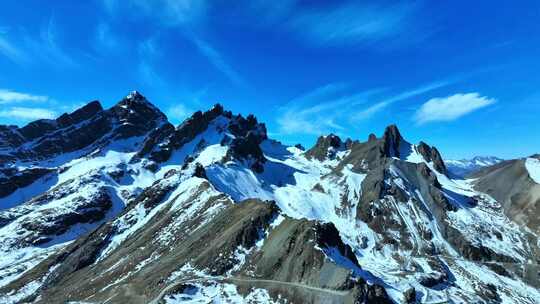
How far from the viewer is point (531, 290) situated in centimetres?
15675

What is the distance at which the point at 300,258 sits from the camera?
101438 mm

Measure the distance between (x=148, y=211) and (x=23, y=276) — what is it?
164 ft

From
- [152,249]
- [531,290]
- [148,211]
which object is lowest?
[531,290]

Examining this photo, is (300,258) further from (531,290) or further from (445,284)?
(531,290)

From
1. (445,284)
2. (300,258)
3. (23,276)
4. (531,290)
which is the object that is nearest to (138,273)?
(300,258)

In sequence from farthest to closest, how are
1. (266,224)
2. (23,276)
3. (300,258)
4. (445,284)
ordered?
(23,276), (445,284), (266,224), (300,258)

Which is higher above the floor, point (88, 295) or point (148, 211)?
point (148, 211)

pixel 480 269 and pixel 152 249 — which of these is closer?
pixel 152 249

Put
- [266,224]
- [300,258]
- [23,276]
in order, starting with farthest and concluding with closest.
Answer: [23,276] < [266,224] < [300,258]

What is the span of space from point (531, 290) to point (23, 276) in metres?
184

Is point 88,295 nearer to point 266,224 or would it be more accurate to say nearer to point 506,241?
point 266,224

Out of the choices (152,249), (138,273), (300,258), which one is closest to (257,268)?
(300,258)

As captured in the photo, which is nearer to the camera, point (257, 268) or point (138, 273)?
point (257, 268)

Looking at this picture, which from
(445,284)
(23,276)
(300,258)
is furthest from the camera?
(23,276)
